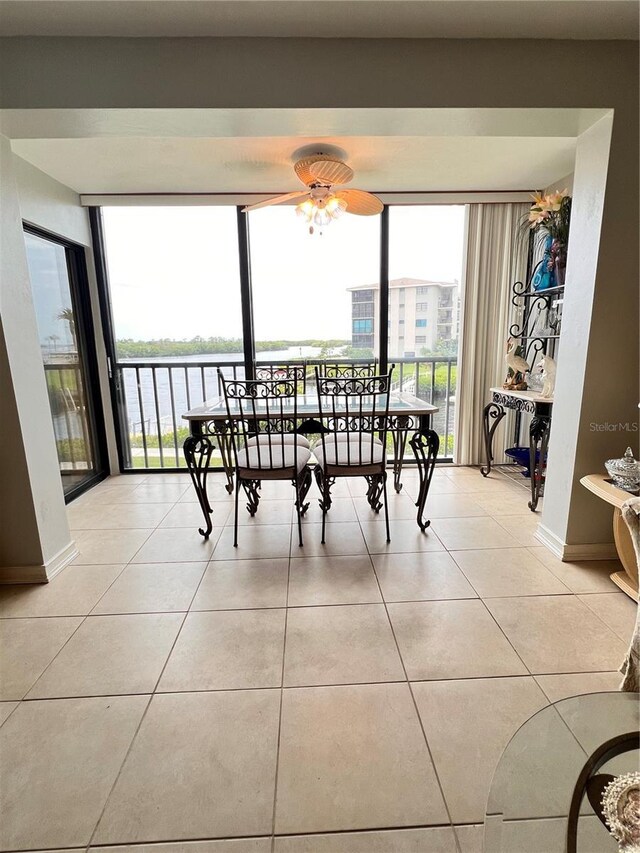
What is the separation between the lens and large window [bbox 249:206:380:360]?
3.53 m

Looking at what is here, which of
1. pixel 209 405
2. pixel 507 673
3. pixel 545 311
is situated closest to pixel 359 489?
pixel 209 405

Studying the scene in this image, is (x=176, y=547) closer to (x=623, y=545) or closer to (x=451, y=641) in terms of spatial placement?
(x=451, y=641)

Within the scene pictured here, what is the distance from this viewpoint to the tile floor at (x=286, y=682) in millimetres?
1009

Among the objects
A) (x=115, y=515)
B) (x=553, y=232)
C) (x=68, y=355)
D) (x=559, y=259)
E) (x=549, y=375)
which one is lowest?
(x=115, y=515)

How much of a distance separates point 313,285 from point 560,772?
11.6ft

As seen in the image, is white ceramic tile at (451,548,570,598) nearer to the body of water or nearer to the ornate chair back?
the ornate chair back

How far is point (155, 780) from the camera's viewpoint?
43.0 inches

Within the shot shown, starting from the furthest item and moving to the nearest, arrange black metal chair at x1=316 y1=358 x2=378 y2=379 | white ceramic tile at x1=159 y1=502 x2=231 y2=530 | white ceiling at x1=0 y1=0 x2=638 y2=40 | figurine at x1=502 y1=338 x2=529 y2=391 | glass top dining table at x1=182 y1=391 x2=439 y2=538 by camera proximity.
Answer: black metal chair at x1=316 y1=358 x2=378 y2=379 < figurine at x1=502 y1=338 x2=529 y2=391 < white ceramic tile at x1=159 y1=502 x2=231 y2=530 < glass top dining table at x1=182 y1=391 x2=439 y2=538 < white ceiling at x1=0 y1=0 x2=638 y2=40

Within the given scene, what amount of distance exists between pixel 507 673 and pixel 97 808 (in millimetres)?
1330

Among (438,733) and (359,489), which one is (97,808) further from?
(359,489)

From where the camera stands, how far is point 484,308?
356 cm

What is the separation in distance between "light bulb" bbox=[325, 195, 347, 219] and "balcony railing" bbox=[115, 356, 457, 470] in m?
1.41

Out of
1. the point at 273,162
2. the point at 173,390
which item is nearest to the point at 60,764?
the point at 173,390

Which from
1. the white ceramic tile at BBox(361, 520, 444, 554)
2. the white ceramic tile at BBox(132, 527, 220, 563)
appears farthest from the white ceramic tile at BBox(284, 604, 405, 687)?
the white ceramic tile at BBox(132, 527, 220, 563)
